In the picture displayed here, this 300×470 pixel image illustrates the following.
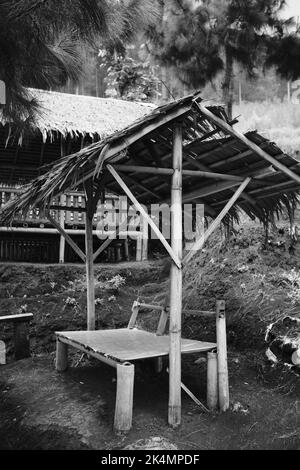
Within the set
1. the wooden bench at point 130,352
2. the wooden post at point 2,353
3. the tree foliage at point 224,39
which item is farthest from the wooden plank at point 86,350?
the tree foliage at point 224,39

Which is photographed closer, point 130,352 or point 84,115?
point 130,352

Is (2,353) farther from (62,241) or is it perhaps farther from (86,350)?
(62,241)

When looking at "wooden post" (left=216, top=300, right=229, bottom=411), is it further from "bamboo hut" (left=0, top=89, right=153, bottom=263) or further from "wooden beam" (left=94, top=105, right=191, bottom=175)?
"bamboo hut" (left=0, top=89, right=153, bottom=263)

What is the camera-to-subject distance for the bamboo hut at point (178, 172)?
412 centimetres

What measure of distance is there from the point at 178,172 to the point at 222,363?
6.66 feet

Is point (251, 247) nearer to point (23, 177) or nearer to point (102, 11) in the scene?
point (102, 11)

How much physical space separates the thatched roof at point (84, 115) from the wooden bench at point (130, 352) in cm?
482

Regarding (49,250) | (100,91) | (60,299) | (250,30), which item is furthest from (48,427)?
(100,91)

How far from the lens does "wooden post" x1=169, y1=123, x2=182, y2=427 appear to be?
4039mm

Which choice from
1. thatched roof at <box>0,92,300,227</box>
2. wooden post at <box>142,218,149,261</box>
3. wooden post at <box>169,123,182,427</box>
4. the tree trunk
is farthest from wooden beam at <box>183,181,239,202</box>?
the tree trunk

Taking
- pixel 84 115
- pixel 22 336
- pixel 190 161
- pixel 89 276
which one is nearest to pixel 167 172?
pixel 190 161

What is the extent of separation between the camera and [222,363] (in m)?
4.46

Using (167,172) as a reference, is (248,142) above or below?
above

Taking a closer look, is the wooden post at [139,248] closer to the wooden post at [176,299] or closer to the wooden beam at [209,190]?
the wooden beam at [209,190]
